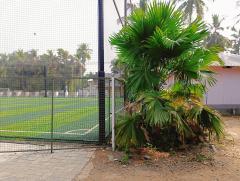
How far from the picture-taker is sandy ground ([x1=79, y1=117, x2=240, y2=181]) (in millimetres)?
5480

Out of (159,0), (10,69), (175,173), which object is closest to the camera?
(175,173)

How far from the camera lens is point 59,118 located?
13.7 meters

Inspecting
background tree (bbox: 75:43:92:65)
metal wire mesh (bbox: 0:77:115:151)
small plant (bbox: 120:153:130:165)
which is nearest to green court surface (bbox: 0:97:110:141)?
metal wire mesh (bbox: 0:77:115:151)

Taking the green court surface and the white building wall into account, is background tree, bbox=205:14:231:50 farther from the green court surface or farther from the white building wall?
the green court surface

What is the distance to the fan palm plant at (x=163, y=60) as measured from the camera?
6.70 meters

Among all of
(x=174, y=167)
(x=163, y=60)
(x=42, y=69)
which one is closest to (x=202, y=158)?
(x=174, y=167)

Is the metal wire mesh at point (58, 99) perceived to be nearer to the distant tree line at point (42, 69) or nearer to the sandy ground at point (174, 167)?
the distant tree line at point (42, 69)

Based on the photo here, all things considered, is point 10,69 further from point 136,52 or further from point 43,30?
point 136,52

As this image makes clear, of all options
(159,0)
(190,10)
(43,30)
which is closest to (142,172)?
(159,0)

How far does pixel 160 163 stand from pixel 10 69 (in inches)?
512

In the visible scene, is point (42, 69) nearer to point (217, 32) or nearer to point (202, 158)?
point (202, 158)

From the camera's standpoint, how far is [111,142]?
25.5 feet

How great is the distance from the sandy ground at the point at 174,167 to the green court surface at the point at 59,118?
144 centimetres

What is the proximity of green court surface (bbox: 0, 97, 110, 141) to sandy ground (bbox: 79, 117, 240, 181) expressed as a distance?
1.44 meters
